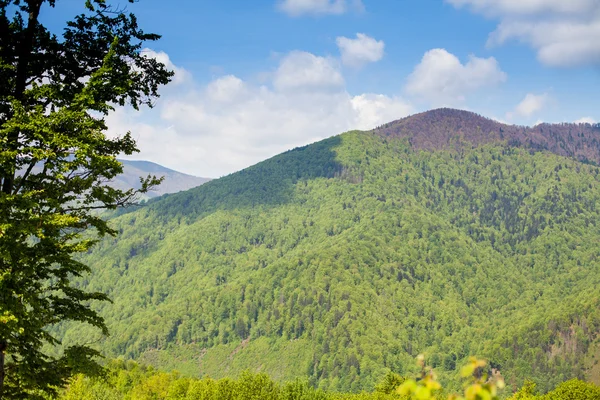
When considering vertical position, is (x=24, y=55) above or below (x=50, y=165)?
above

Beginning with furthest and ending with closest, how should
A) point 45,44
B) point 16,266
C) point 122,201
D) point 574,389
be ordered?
point 574,389 → point 122,201 → point 45,44 → point 16,266

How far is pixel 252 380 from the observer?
68.2 m

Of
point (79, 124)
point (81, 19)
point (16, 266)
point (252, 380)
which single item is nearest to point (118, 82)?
point (79, 124)

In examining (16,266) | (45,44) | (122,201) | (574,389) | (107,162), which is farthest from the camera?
(574,389)

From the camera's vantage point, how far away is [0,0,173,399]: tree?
15578mm

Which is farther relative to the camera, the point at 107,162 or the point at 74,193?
the point at 74,193

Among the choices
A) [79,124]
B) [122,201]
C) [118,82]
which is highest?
[118,82]

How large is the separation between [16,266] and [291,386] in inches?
2313

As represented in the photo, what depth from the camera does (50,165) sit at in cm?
1628

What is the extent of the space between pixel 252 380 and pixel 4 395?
53877mm

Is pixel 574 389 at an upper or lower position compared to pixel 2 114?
lower

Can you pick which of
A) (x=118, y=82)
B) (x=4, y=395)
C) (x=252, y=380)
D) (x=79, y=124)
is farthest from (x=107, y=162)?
(x=252, y=380)

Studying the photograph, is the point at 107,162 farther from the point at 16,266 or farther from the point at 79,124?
the point at 16,266

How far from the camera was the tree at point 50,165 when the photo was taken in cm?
1558
